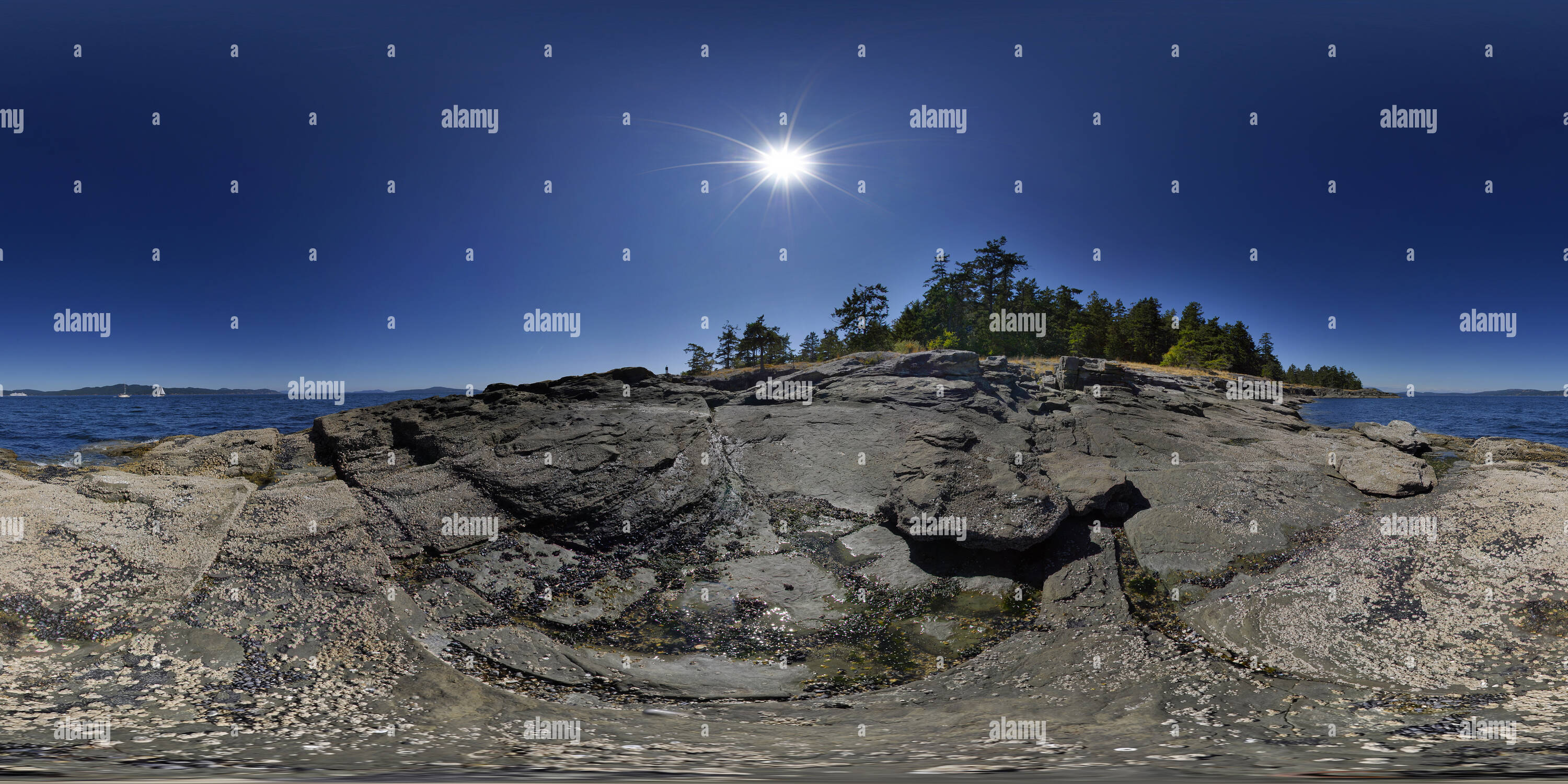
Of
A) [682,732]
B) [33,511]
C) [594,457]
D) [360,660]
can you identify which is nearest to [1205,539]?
[682,732]

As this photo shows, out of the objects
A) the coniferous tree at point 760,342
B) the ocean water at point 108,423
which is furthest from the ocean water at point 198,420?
the coniferous tree at point 760,342

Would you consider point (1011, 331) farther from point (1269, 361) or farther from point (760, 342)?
point (1269, 361)

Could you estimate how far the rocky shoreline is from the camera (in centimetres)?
507

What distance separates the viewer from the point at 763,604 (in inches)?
353

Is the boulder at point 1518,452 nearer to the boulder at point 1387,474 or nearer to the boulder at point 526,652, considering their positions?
the boulder at point 1387,474

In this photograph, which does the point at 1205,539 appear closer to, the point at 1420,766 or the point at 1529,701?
the point at 1529,701

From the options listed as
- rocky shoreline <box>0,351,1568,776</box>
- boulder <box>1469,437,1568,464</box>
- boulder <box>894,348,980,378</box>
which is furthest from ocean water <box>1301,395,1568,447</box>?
rocky shoreline <box>0,351,1568,776</box>

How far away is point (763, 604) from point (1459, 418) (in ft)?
285

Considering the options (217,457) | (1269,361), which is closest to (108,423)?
(217,457)

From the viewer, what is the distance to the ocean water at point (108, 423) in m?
18.6

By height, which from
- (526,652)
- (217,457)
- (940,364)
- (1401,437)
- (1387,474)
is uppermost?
(940,364)

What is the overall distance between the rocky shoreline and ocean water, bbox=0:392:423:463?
8.42 meters

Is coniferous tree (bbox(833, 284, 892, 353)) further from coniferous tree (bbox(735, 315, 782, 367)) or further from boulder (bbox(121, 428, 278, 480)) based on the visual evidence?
boulder (bbox(121, 428, 278, 480))

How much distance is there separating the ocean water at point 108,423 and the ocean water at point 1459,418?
47905mm
